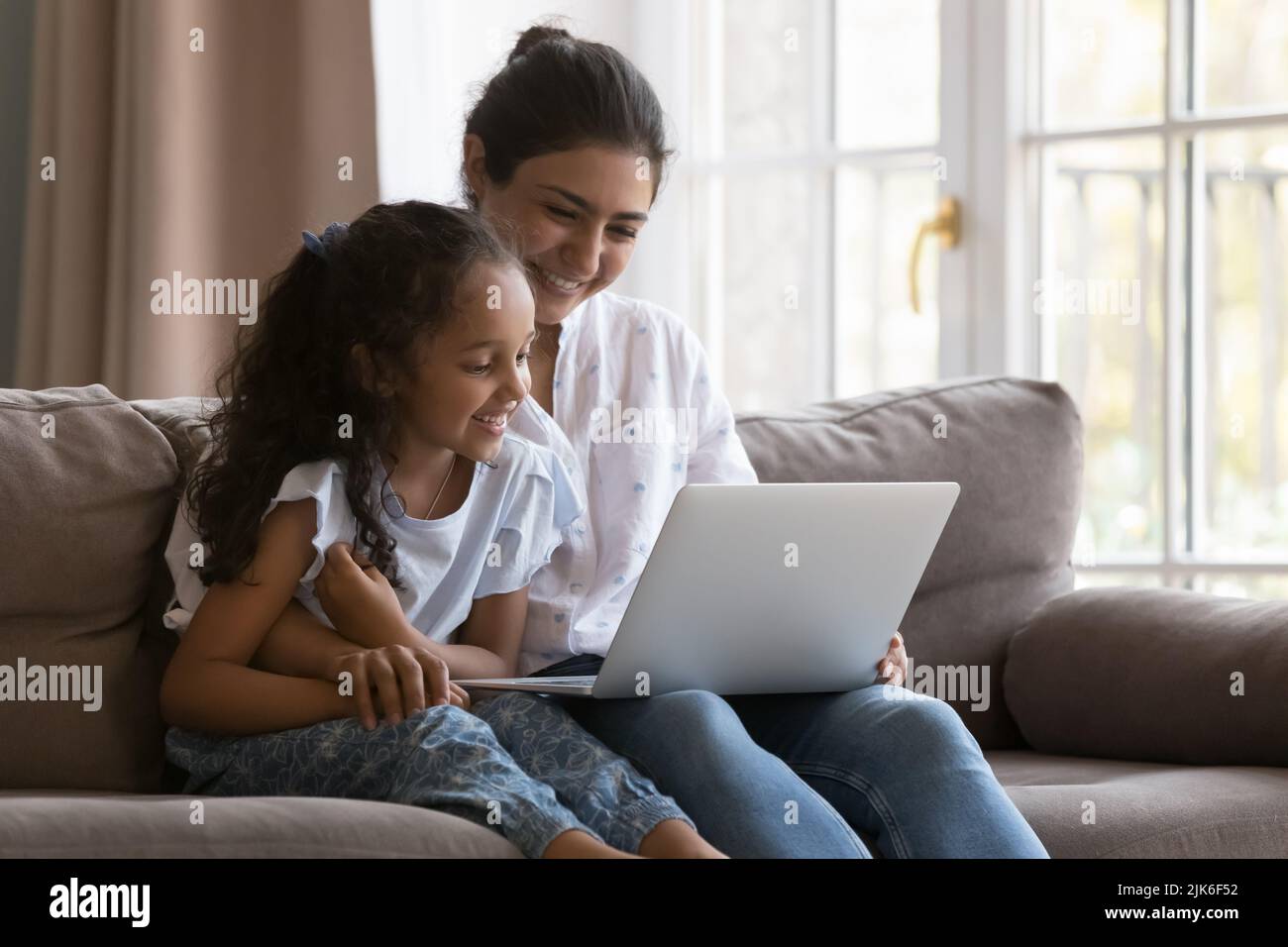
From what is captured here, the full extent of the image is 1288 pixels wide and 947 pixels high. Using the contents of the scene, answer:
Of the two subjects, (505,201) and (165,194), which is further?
(165,194)

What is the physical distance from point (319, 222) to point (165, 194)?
10.0 inches

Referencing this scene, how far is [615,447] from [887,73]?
4.78 ft

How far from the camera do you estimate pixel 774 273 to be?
119 inches

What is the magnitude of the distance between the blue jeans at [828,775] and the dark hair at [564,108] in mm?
640

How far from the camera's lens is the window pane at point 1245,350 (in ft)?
8.47

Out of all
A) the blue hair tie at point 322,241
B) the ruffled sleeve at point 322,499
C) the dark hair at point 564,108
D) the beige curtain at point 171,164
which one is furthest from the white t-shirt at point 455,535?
the beige curtain at point 171,164

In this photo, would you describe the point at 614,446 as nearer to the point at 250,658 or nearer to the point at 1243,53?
the point at 250,658

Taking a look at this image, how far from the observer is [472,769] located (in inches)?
47.7

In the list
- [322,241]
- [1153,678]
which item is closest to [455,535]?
[322,241]

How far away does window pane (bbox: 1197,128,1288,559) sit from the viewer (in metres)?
2.58

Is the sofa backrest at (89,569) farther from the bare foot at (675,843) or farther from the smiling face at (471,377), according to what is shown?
the bare foot at (675,843)
